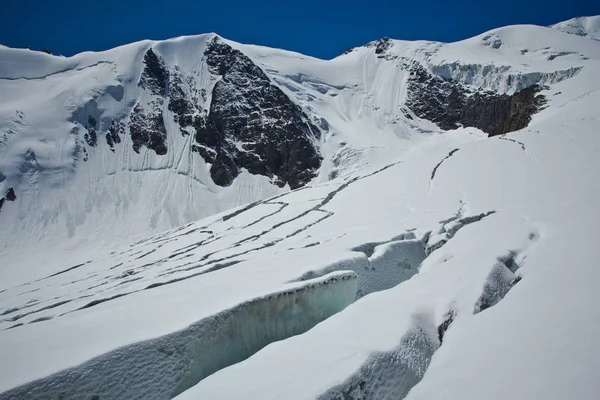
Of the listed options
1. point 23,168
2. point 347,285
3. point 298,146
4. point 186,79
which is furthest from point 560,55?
point 23,168

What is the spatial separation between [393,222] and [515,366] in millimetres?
8253

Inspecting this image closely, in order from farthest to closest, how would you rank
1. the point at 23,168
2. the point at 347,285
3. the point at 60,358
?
the point at 23,168
the point at 347,285
the point at 60,358

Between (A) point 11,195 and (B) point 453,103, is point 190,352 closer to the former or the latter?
(A) point 11,195

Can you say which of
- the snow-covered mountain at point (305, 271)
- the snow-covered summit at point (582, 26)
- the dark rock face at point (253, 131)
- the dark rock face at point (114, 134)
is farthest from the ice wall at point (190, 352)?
the snow-covered summit at point (582, 26)

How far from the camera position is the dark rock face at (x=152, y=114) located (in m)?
55.8

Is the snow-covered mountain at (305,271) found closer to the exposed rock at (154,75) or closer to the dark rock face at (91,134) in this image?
the dark rock face at (91,134)

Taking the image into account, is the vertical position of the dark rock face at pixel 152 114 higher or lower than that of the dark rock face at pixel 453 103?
higher

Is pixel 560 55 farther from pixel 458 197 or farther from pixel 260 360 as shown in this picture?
pixel 260 360

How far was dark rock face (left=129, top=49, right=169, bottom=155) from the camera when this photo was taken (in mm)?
55812

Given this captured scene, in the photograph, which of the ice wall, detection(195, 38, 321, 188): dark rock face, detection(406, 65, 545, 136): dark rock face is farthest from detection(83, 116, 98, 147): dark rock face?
detection(406, 65, 545, 136): dark rock face

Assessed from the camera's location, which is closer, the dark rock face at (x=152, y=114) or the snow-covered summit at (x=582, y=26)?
the dark rock face at (x=152, y=114)

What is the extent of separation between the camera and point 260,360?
12.0ft

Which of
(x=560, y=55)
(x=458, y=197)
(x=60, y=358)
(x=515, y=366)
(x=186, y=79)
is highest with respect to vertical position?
(x=186, y=79)

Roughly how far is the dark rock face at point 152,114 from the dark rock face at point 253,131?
382 cm
